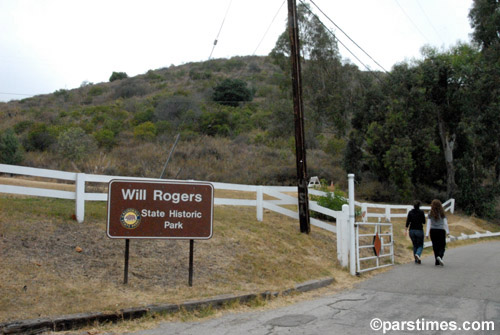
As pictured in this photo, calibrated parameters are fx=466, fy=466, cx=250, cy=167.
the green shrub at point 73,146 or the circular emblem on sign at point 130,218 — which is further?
the green shrub at point 73,146

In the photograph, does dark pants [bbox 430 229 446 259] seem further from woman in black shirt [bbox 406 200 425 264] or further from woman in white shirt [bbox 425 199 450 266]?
woman in black shirt [bbox 406 200 425 264]

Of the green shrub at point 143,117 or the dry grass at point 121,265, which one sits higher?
the green shrub at point 143,117

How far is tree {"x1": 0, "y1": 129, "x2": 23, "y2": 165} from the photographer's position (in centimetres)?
3288

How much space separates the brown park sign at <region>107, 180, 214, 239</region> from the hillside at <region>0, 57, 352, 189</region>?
51.3ft

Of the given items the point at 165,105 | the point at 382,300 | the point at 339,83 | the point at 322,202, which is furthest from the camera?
the point at 165,105

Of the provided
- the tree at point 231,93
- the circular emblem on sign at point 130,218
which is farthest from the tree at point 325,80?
the tree at point 231,93

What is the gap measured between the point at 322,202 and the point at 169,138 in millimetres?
29680

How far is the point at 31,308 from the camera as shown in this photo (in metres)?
6.16

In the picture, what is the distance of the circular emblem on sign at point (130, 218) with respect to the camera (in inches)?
302

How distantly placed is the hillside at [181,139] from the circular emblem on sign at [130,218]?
1569cm

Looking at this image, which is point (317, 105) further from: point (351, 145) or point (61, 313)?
point (61, 313)

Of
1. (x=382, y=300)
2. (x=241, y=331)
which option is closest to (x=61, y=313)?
(x=241, y=331)

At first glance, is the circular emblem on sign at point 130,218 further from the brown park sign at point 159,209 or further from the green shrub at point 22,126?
the green shrub at point 22,126

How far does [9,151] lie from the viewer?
109ft
